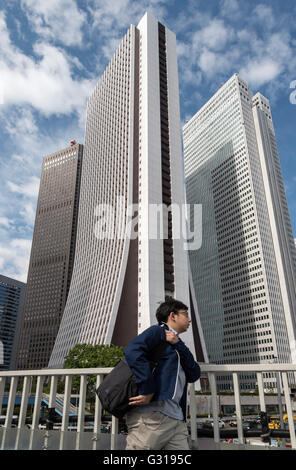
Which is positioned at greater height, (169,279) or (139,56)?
(139,56)

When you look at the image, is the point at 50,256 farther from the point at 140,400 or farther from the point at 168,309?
the point at 140,400

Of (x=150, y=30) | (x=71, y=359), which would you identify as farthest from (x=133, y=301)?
(x=150, y=30)

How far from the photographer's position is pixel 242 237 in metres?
117

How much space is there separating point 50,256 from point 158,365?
14818 centimetres

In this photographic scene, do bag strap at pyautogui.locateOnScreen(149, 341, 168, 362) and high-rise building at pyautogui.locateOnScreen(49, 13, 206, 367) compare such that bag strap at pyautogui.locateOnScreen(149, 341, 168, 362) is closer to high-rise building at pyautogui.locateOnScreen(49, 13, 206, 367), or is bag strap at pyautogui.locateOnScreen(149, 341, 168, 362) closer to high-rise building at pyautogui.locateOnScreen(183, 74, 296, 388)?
high-rise building at pyautogui.locateOnScreen(49, 13, 206, 367)

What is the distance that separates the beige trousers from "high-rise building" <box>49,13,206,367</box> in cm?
5151

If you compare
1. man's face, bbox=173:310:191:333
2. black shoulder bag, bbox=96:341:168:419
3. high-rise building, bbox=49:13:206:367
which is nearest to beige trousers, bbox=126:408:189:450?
black shoulder bag, bbox=96:341:168:419

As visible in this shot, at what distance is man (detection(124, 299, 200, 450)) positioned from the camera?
352 centimetres

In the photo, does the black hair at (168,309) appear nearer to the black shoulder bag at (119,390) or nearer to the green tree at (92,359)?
the black shoulder bag at (119,390)

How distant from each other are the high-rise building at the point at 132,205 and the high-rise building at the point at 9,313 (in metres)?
114

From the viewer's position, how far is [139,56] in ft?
254
